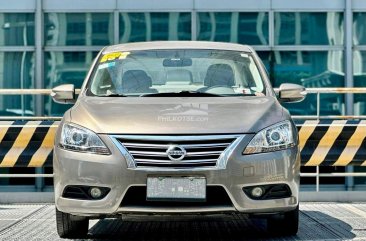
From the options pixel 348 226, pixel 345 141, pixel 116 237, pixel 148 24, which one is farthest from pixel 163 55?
pixel 148 24

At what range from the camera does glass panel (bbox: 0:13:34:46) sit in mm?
14141

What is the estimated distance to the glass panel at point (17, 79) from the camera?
14172 millimetres

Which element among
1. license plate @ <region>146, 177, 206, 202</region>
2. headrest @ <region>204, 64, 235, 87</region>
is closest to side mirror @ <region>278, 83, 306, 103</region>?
headrest @ <region>204, 64, 235, 87</region>

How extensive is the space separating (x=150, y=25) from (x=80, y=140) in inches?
333

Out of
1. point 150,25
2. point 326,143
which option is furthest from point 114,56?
point 150,25

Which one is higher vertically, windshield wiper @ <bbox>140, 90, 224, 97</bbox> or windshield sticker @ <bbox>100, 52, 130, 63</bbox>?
windshield sticker @ <bbox>100, 52, 130, 63</bbox>

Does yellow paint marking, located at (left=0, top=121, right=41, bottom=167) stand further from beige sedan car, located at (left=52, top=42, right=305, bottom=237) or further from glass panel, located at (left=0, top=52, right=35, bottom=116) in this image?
glass panel, located at (left=0, top=52, right=35, bottom=116)

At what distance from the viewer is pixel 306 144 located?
30.7 ft

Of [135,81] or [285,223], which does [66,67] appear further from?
[285,223]

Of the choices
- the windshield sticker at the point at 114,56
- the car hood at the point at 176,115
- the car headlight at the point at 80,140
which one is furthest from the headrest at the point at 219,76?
the car headlight at the point at 80,140

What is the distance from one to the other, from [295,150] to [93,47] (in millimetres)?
8623

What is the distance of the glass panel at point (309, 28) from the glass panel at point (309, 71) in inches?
8.9

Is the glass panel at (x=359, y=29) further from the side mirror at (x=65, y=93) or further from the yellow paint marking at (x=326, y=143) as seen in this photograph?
the side mirror at (x=65, y=93)

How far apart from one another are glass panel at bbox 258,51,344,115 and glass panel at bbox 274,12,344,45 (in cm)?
23
